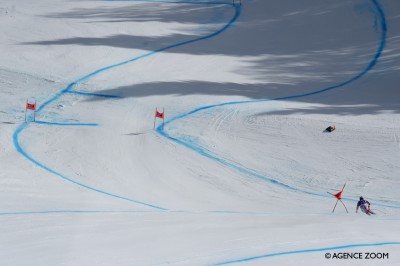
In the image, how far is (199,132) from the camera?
42.9 feet

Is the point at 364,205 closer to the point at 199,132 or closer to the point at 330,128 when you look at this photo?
the point at 330,128

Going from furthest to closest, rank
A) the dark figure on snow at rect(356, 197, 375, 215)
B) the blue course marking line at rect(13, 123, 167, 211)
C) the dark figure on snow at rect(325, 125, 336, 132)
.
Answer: the dark figure on snow at rect(325, 125, 336, 132) < the blue course marking line at rect(13, 123, 167, 211) < the dark figure on snow at rect(356, 197, 375, 215)

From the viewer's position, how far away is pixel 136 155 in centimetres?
1212

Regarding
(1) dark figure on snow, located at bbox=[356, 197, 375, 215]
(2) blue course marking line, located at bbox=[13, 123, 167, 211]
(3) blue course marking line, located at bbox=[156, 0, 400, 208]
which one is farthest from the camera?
(3) blue course marking line, located at bbox=[156, 0, 400, 208]

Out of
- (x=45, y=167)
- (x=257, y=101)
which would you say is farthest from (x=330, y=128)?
(x=45, y=167)

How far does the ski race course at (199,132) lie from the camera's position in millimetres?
8250

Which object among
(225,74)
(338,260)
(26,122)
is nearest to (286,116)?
(225,74)

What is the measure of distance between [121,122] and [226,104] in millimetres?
2297

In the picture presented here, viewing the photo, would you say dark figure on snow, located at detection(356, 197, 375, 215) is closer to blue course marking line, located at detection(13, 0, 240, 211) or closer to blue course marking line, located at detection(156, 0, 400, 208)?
blue course marking line, located at detection(156, 0, 400, 208)

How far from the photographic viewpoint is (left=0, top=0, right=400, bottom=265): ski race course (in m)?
8.25

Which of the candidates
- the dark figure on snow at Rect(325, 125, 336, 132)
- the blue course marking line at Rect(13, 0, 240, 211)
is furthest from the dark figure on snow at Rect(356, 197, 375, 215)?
the dark figure on snow at Rect(325, 125, 336, 132)

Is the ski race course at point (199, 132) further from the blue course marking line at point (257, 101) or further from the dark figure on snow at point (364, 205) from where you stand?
the dark figure on snow at point (364, 205)

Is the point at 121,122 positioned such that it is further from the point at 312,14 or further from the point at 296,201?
the point at 312,14

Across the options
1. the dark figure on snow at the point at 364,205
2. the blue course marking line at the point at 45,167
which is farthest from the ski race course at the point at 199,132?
the dark figure on snow at the point at 364,205
